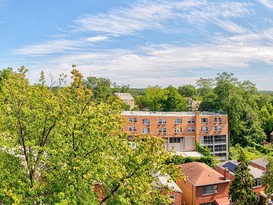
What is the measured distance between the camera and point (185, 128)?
4428 cm

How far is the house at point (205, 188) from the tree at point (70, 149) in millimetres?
17202

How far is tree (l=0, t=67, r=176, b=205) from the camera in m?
9.66

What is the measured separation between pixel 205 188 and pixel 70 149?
20052 mm

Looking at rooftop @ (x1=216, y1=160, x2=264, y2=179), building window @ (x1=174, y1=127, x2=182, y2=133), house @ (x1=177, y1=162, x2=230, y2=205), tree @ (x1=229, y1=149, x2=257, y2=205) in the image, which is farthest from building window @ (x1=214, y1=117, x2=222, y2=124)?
tree @ (x1=229, y1=149, x2=257, y2=205)

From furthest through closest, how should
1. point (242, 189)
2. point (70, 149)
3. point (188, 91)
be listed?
point (188, 91)
point (242, 189)
point (70, 149)

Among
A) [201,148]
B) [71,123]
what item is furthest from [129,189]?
[201,148]

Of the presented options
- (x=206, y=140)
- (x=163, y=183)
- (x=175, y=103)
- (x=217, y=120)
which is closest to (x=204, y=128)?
(x=206, y=140)

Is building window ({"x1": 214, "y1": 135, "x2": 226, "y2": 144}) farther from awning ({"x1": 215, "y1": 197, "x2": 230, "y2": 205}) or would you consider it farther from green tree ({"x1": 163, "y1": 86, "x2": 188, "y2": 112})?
awning ({"x1": 215, "y1": 197, "x2": 230, "y2": 205})

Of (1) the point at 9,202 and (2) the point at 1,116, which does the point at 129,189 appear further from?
(2) the point at 1,116

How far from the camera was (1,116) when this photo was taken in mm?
10203

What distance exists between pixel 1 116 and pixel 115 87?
95.4 meters

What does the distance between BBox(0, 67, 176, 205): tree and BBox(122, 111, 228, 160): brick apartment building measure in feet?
106

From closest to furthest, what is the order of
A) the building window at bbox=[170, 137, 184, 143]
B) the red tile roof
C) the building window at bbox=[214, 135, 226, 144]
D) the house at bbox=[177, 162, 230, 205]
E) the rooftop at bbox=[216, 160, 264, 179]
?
the house at bbox=[177, 162, 230, 205] → the red tile roof → the rooftop at bbox=[216, 160, 264, 179] → the building window at bbox=[170, 137, 184, 143] → the building window at bbox=[214, 135, 226, 144]

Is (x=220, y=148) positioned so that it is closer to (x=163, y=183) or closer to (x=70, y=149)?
(x=163, y=183)
